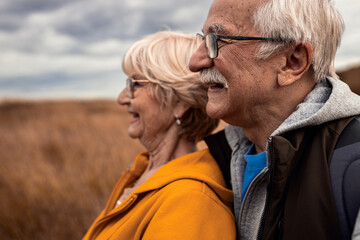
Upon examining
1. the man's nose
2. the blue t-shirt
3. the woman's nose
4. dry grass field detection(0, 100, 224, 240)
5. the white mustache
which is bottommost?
dry grass field detection(0, 100, 224, 240)

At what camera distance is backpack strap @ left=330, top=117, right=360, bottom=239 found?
1.30 meters

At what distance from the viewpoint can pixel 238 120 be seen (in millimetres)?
1871

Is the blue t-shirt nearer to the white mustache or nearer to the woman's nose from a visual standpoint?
the white mustache

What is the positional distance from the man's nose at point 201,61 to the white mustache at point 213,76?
27mm

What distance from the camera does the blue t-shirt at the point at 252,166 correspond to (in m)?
1.78

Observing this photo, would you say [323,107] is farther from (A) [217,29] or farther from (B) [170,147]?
(B) [170,147]

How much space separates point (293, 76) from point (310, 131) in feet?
1.00

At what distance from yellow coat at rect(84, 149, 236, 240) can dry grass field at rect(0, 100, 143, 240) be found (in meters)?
3.10

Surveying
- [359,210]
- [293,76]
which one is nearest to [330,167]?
[359,210]

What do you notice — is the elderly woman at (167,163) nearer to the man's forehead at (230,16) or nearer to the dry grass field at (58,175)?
the man's forehead at (230,16)

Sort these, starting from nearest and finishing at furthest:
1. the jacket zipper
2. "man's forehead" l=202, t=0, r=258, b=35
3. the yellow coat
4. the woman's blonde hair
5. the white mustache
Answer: the jacket zipper
the yellow coat
"man's forehead" l=202, t=0, r=258, b=35
the white mustache
the woman's blonde hair

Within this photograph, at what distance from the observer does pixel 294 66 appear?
5.54 feet

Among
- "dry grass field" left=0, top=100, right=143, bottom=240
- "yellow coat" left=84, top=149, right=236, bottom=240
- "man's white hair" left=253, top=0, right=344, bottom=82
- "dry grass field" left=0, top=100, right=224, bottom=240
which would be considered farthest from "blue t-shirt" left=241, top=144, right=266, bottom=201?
"dry grass field" left=0, top=100, right=143, bottom=240

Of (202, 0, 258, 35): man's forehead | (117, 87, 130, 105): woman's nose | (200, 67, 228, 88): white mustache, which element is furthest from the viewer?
(117, 87, 130, 105): woman's nose
